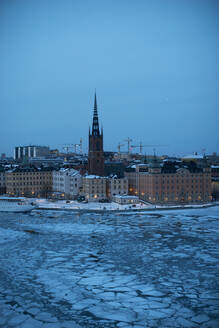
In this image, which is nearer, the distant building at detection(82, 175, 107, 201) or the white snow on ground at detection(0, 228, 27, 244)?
the white snow on ground at detection(0, 228, 27, 244)

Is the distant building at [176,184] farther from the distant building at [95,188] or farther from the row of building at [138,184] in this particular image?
the distant building at [95,188]

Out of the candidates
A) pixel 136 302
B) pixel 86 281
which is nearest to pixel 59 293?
pixel 86 281

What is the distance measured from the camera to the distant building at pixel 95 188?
57.0 meters

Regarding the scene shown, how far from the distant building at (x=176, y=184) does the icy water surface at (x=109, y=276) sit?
60.9 ft

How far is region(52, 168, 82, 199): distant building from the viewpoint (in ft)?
202

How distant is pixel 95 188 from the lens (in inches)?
2253

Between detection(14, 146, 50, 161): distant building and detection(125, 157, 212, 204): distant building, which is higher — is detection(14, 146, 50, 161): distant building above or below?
above

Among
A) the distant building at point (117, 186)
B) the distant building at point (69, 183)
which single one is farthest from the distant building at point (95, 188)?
the distant building at point (69, 183)

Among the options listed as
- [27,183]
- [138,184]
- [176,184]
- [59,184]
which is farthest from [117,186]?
[27,183]

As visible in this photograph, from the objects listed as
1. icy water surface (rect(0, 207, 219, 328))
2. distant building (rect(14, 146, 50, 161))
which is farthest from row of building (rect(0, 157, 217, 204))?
distant building (rect(14, 146, 50, 161))

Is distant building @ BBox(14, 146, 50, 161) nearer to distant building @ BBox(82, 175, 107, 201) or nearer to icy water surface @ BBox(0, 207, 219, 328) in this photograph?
distant building @ BBox(82, 175, 107, 201)

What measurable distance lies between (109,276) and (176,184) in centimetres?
3609

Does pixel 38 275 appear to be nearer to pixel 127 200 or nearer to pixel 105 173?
pixel 127 200

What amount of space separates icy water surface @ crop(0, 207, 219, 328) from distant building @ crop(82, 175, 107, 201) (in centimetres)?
2221
